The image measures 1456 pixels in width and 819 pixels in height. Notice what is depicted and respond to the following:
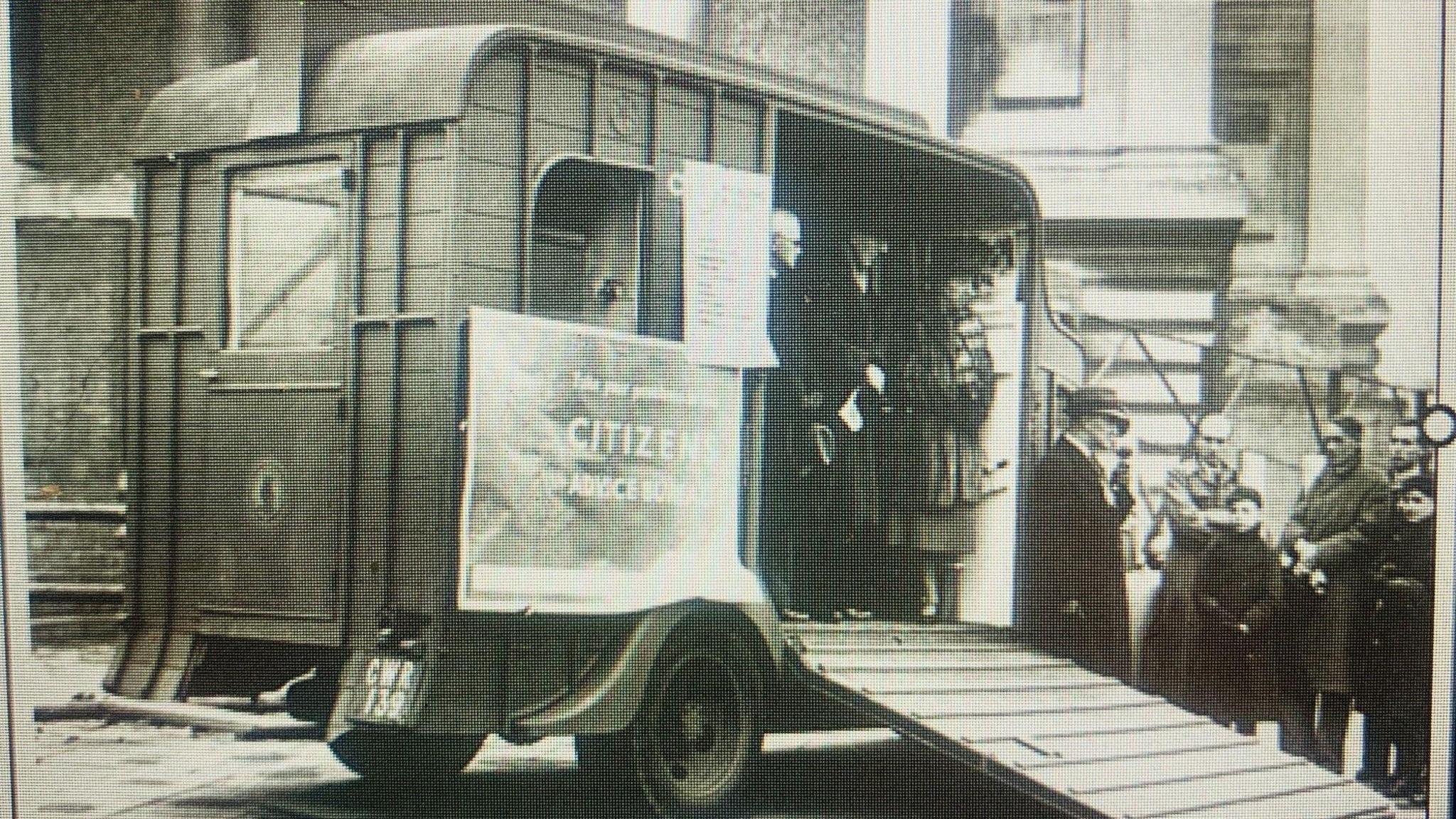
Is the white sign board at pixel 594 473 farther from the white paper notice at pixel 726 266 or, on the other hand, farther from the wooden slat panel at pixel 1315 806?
the wooden slat panel at pixel 1315 806

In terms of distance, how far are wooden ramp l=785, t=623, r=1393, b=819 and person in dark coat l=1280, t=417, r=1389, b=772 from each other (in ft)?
2.37

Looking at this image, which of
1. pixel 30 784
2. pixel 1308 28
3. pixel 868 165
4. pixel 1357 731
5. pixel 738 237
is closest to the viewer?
pixel 30 784

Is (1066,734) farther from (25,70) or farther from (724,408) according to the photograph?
(25,70)

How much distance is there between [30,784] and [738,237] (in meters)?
2.79

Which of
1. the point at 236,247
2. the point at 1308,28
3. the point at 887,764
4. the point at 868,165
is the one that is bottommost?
the point at 887,764

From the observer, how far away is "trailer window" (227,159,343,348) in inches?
236

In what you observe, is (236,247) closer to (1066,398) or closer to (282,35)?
(282,35)

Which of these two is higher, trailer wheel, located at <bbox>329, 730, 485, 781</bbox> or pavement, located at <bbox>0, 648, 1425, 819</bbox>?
trailer wheel, located at <bbox>329, 730, 485, 781</bbox>

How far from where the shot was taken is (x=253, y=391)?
20.2 ft

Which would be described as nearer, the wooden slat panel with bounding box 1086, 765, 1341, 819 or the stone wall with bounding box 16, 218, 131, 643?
the wooden slat panel with bounding box 1086, 765, 1341, 819

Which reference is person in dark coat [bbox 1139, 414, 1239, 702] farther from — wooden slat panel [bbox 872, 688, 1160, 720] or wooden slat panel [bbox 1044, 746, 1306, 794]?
wooden slat panel [bbox 1044, 746, 1306, 794]

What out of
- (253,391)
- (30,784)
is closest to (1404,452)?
(253,391)

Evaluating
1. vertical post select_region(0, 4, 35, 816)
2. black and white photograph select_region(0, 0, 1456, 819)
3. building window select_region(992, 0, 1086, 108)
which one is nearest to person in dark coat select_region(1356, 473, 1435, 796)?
black and white photograph select_region(0, 0, 1456, 819)

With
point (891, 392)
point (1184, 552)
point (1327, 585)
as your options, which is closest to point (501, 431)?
point (891, 392)
